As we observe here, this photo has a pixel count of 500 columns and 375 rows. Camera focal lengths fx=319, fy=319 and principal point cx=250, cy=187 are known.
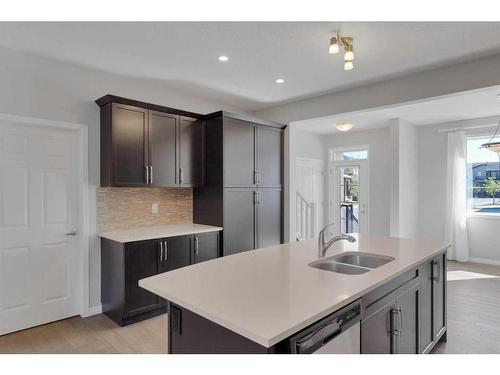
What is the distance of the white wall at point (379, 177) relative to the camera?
643 cm

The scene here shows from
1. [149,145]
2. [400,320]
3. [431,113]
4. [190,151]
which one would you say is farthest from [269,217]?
[431,113]

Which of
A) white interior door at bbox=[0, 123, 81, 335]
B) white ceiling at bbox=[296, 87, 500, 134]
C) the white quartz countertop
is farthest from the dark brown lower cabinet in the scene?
white ceiling at bbox=[296, 87, 500, 134]

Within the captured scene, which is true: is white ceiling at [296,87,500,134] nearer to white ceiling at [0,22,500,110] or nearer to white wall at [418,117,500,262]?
white wall at [418,117,500,262]

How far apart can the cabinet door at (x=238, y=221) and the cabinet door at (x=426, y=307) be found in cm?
222

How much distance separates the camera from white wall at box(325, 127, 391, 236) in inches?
253

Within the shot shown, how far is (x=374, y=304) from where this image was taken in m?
1.74

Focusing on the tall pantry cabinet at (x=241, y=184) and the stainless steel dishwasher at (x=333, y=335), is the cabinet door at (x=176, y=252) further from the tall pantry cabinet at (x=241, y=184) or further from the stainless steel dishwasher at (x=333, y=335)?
the stainless steel dishwasher at (x=333, y=335)

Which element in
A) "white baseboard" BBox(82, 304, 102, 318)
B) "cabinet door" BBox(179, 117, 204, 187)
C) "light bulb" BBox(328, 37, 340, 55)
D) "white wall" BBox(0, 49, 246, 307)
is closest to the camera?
"light bulb" BBox(328, 37, 340, 55)

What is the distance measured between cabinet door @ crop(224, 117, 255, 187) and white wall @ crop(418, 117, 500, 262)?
156 inches

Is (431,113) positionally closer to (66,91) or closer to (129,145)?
(129,145)

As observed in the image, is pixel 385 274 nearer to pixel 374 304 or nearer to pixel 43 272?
pixel 374 304

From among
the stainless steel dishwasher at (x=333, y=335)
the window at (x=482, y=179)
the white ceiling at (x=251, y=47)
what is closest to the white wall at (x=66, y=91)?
the white ceiling at (x=251, y=47)
